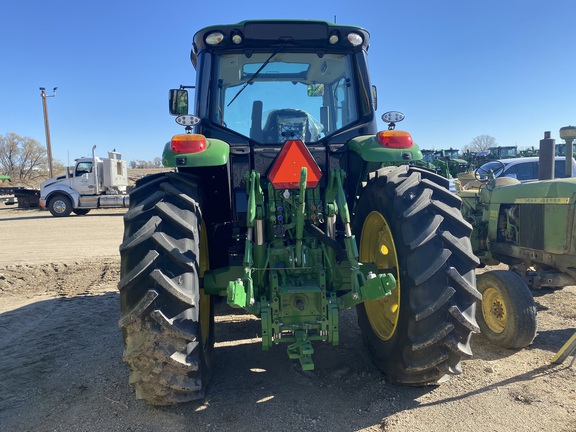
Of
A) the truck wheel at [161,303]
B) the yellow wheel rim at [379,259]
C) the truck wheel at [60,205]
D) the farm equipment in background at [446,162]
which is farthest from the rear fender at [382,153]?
the truck wheel at [60,205]

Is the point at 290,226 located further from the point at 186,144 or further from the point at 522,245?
the point at 522,245

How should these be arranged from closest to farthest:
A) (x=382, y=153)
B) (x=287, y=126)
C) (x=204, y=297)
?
1. (x=382, y=153)
2. (x=204, y=297)
3. (x=287, y=126)

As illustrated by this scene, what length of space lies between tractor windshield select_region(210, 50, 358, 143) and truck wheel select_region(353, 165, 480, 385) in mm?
1062

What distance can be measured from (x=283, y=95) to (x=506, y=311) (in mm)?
2723

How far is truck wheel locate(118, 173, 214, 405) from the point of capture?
2.46 meters

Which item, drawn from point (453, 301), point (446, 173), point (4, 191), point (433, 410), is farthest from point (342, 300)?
point (4, 191)

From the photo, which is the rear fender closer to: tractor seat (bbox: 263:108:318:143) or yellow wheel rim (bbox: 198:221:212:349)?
tractor seat (bbox: 263:108:318:143)

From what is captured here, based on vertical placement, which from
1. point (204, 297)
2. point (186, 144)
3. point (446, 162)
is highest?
point (446, 162)

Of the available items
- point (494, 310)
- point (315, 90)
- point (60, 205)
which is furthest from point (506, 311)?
point (60, 205)

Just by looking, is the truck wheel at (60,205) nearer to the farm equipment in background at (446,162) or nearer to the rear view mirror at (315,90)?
the farm equipment in background at (446,162)

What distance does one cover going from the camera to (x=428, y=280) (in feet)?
8.44

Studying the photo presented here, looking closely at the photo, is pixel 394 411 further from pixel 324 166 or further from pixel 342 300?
pixel 324 166

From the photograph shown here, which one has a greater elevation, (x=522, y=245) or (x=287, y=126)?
(x=287, y=126)

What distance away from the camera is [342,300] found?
2836 mm
